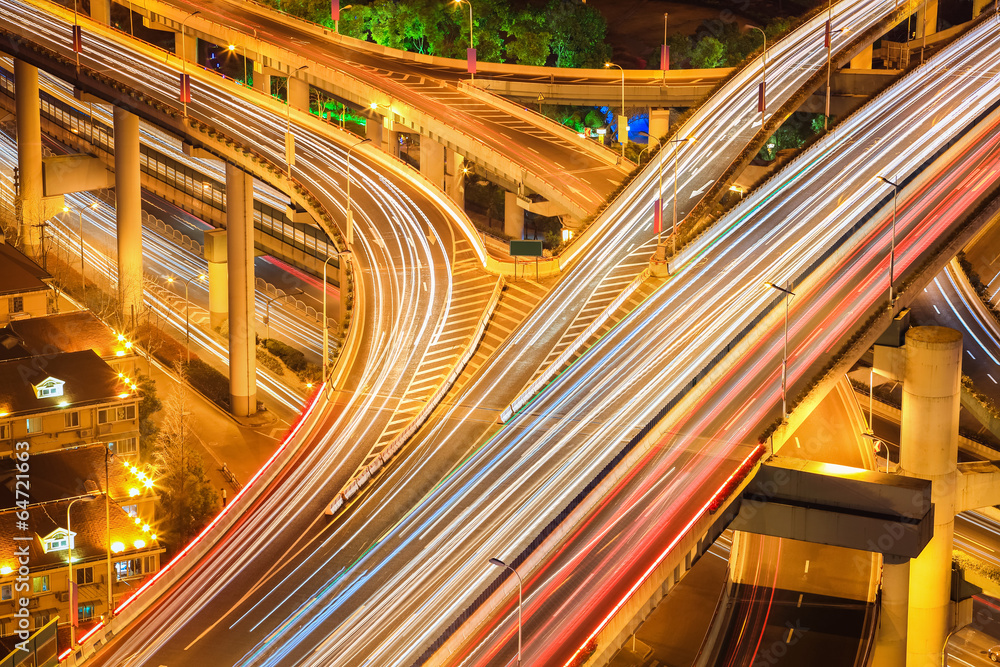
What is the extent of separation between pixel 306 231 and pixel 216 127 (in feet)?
49.1

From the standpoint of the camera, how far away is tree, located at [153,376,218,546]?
72.7m

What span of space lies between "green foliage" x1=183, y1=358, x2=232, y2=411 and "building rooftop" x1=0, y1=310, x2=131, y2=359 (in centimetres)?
942

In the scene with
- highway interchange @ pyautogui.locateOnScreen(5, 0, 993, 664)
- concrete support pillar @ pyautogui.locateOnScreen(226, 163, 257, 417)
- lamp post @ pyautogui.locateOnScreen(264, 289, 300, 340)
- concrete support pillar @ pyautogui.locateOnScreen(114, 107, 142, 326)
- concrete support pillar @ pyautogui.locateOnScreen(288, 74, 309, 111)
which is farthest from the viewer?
concrete support pillar @ pyautogui.locateOnScreen(288, 74, 309, 111)

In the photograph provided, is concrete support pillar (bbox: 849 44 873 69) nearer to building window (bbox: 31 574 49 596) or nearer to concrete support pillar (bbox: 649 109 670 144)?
concrete support pillar (bbox: 649 109 670 144)

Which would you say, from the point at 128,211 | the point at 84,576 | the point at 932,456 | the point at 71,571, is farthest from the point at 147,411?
the point at 932,456

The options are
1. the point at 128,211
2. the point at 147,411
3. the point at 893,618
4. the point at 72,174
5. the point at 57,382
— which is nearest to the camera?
the point at 893,618

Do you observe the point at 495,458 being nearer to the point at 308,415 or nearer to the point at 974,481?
the point at 308,415

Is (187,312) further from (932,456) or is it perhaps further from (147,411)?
(932,456)

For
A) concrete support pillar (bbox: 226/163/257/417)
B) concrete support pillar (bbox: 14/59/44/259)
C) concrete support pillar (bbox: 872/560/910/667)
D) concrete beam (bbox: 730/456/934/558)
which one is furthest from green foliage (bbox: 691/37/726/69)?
concrete beam (bbox: 730/456/934/558)

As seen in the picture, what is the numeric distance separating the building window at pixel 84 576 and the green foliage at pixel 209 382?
29.9m

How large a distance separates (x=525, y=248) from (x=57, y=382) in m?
24.8

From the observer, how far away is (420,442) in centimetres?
6038

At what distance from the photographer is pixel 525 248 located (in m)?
76.8

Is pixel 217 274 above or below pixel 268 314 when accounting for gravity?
above
